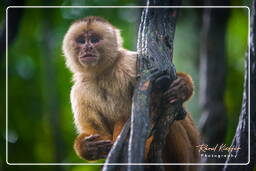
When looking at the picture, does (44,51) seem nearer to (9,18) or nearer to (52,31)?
(52,31)

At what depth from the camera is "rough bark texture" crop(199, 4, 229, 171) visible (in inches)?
221

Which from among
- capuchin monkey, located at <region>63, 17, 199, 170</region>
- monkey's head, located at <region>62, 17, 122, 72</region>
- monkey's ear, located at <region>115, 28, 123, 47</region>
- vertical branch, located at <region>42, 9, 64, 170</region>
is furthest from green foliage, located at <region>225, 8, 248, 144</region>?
vertical branch, located at <region>42, 9, 64, 170</region>

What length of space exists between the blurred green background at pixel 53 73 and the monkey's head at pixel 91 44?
10 cm

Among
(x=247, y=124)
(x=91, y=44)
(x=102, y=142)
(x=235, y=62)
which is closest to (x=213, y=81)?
(x=235, y=62)

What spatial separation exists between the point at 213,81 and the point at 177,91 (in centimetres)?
195

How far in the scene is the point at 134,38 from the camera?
16.1 ft

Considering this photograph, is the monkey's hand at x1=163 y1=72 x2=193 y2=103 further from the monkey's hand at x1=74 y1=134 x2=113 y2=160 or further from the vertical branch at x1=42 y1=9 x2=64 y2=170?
the vertical branch at x1=42 y1=9 x2=64 y2=170

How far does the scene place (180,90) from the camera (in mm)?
3896

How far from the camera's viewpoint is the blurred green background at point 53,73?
177 inches

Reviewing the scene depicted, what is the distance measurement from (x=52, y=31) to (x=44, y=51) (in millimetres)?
358

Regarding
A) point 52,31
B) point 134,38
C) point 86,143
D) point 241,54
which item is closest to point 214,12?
point 241,54

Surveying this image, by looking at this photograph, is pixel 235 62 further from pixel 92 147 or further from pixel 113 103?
pixel 92 147

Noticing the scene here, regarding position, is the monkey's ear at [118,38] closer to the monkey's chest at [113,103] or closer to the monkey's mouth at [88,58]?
the monkey's mouth at [88,58]

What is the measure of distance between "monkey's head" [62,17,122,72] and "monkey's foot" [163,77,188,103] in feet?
2.61
